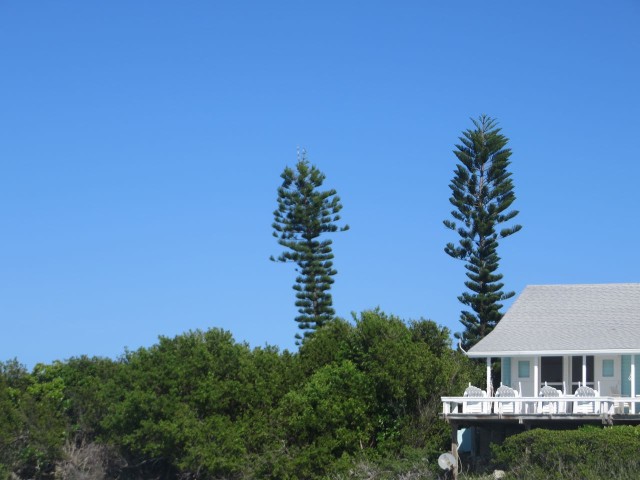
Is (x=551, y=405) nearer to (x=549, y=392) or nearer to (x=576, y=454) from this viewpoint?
(x=549, y=392)

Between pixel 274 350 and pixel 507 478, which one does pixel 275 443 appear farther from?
pixel 507 478

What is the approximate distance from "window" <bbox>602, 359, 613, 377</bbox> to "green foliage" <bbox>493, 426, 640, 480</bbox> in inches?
126

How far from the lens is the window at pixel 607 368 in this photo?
1366 inches

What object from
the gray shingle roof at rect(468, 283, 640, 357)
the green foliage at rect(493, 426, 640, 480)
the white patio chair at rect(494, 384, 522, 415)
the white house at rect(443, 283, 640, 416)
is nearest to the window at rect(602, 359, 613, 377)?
the white house at rect(443, 283, 640, 416)

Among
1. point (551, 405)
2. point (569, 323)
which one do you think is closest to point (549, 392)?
point (551, 405)

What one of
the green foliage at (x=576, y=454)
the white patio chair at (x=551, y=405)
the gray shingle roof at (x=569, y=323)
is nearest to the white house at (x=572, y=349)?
the gray shingle roof at (x=569, y=323)

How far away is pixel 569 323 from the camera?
36.6m

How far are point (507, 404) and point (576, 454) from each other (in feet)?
10.2

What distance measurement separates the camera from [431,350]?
38344 mm

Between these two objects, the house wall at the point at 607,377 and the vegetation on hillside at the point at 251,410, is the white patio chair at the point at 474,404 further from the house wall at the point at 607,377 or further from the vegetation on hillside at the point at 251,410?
the house wall at the point at 607,377

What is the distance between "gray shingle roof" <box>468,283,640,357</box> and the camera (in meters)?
34.7

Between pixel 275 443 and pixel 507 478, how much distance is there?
24.6 ft

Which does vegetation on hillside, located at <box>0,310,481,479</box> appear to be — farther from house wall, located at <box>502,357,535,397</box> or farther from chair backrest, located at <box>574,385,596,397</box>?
chair backrest, located at <box>574,385,596,397</box>

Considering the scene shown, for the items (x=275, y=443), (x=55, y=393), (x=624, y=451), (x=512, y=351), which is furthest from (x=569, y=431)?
(x=55, y=393)
